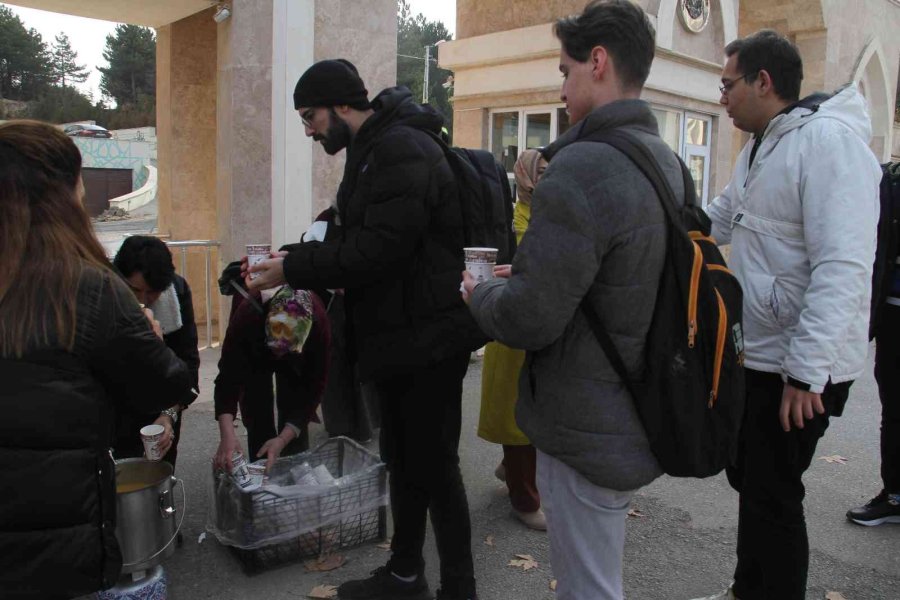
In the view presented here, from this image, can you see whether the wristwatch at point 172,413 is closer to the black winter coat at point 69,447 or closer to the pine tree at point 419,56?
the black winter coat at point 69,447

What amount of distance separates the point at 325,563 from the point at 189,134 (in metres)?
5.63

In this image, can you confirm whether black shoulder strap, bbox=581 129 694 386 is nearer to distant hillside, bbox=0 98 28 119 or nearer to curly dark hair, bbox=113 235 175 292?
curly dark hair, bbox=113 235 175 292

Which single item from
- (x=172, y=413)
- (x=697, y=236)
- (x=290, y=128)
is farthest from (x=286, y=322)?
(x=290, y=128)

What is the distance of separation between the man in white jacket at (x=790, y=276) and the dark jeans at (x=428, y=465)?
3.33 ft

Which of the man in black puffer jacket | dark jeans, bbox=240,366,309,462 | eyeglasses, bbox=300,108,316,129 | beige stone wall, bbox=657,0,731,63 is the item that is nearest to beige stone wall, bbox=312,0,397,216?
dark jeans, bbox=240,366,309,462

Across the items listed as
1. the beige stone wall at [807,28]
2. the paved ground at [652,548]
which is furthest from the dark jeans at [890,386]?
the beige stone wall at [807,28]

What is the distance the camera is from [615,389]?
185 centimetres

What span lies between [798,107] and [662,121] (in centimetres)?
842

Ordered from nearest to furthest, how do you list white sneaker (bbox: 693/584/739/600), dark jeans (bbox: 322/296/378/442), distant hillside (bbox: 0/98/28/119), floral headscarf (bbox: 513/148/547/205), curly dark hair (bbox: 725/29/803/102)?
curly dark hair (bbox: 725/29/803/102) → white sneaker (bbox: 693/584/739/600) → floral headscarf (bbox: 513/148/547/205) → dark jeans (bbox: 322/296/378/442) → distant hillside (bbox: 0/98/28/119)

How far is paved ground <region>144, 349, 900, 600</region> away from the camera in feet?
10.4

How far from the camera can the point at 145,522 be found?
2.54 metres

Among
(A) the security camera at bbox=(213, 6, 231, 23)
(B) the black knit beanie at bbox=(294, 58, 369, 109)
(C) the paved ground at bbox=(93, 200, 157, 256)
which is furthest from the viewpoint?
(C) the paved ground at bbox=(93, 200, 157, 256)

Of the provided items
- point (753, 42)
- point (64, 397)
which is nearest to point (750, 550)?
point (753, 42)

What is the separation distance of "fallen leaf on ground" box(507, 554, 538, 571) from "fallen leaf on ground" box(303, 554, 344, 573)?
2.52ft
